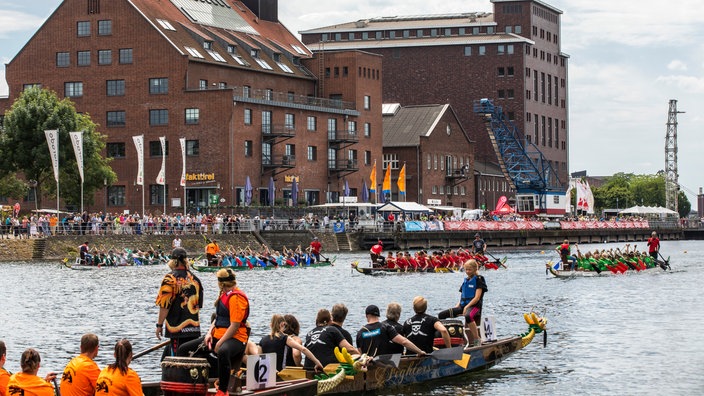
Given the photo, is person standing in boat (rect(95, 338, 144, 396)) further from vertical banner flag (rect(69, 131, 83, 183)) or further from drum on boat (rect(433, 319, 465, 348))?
vertical banner flag (rect(69, 131, 83, 183))

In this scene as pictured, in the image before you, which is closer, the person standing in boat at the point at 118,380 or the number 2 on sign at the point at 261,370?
the person standing in boat at the point at 118,380

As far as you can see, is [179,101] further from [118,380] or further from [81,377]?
[118,380]

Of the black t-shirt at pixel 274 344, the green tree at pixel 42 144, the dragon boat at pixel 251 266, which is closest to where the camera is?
the black t-shirt at pixel 274 344

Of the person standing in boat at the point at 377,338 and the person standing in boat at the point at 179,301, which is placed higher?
the person standing in boat at the point at 179,301

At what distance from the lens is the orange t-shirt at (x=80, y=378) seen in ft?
64.7

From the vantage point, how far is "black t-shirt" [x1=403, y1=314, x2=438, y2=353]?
28109 millimetres

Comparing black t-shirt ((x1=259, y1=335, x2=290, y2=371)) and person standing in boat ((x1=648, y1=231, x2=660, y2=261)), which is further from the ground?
person standing in boat ((x1=648, y1=231, x2=660, y2=261))

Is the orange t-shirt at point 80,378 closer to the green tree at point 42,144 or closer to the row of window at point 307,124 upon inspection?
the green tree at point 42,144

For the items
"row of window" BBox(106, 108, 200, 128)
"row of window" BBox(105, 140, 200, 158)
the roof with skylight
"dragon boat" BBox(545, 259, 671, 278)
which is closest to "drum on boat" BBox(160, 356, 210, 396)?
"dragon boat" BBox(545, 259, 671, 278)

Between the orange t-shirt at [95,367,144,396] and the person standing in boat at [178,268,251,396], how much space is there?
114 inches

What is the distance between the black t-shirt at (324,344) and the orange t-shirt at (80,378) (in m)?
6.60

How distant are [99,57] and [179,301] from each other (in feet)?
317

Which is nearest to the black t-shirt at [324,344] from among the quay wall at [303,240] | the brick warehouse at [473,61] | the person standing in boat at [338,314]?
the person standing in boat at [338,314]

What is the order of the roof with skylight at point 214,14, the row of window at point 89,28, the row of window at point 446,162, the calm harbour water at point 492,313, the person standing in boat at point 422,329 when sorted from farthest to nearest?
the row of window at point 446,162 < the roof with skylight at point 214,14 < the row of window at point 89,28 < the calm harbour water at point 492,313 < the person standing in boat at point 422,329
